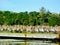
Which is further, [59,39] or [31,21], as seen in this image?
[31,21]

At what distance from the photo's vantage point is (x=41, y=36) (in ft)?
105

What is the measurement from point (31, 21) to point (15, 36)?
108ft

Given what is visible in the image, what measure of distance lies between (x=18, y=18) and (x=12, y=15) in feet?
13.4

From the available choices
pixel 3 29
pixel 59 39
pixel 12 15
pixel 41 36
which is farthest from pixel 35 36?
pixel 12 15

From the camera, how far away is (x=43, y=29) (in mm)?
40469

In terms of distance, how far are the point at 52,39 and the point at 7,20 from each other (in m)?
35.3

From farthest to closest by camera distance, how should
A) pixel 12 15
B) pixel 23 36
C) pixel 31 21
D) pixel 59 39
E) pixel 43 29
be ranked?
pixel 12 15, pixel 31 21, pixel 43 29, pixel 23 36, pixel 59 39

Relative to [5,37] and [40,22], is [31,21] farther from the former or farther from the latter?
[5,37]

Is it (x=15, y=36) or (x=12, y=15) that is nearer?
(x=15, y=36)

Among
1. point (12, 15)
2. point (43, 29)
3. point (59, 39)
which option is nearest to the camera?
point (59, 39)

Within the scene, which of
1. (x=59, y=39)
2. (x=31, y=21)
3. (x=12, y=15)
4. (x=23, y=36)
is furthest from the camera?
(x=12, y=15)

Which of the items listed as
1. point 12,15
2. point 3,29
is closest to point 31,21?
point 12,15

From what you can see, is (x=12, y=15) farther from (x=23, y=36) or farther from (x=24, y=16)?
(x=23, y=36)

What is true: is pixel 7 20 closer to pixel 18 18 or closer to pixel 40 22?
pixel 18 18
